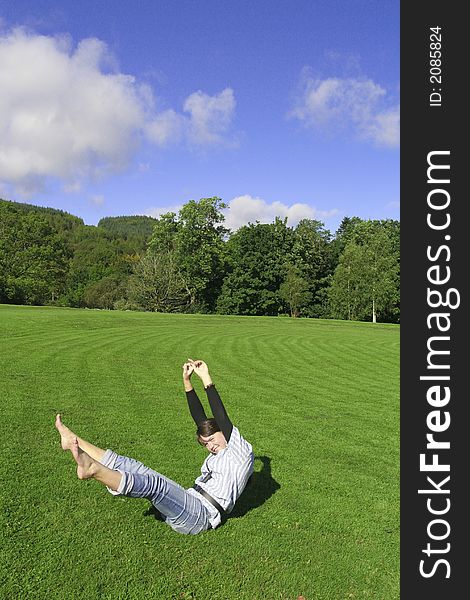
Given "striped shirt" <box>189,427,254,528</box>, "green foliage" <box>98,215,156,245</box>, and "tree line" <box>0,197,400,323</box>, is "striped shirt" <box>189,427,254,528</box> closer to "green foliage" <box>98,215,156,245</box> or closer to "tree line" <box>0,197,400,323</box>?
"tree line" <box>0,197,400,323</box>

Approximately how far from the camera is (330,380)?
15.8 meters

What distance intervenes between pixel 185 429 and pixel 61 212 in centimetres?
15466

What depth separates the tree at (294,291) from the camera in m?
70.1

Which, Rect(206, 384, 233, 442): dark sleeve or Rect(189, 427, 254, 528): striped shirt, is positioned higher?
Rect(206, 384, 233, 442): dark sleeve

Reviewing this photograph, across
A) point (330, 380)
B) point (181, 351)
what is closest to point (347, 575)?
point (330, 380)

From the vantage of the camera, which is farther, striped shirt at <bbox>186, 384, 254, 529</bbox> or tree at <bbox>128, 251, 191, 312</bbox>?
tree at <bbox>128, 251, 191, 312</bbox>

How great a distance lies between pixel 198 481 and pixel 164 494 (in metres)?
0.97

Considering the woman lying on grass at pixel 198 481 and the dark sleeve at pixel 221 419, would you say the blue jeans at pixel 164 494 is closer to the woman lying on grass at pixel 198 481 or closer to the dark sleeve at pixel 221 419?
the woman lying on grass at pixel 198 481

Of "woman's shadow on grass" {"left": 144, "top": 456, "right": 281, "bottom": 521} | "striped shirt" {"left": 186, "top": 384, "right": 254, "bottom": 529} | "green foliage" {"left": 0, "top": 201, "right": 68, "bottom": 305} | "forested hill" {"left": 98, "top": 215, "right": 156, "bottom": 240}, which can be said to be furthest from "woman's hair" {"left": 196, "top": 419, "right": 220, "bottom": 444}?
"forested hill" {"left": 98, "top": 215, "right": 156, "bottom": 240}

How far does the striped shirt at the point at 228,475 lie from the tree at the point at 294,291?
64.7 metres

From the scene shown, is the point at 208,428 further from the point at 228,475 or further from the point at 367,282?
the point at 367,282

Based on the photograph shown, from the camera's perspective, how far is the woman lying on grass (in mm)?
4652

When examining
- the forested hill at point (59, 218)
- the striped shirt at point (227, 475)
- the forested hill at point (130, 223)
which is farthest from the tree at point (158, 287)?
the forested hill at point (130, 223)

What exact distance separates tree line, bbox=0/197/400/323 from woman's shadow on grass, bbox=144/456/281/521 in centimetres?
5937
